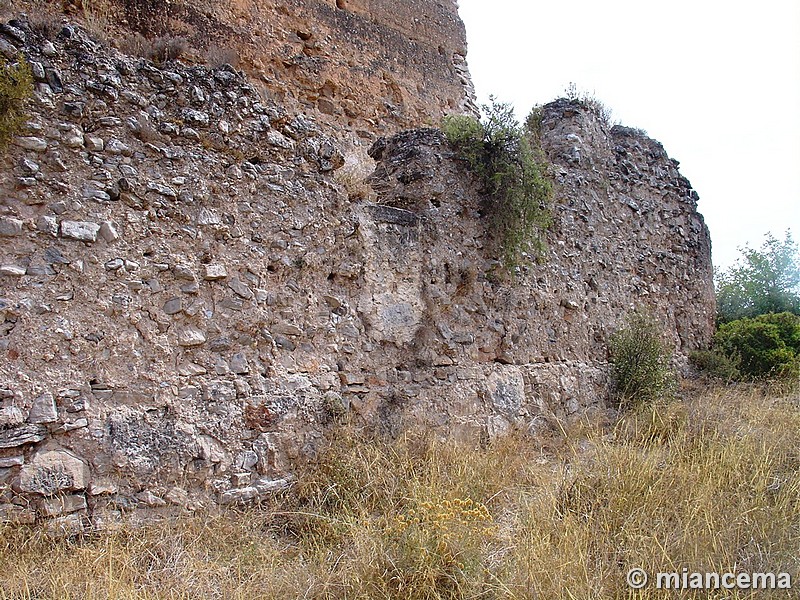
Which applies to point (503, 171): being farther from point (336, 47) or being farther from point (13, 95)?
point (336, 47)

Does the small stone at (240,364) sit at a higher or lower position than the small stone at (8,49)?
lower

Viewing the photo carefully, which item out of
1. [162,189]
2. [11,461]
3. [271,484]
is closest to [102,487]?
[11,461]

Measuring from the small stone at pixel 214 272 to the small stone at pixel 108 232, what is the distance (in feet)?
1.97

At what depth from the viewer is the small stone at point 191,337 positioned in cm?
397

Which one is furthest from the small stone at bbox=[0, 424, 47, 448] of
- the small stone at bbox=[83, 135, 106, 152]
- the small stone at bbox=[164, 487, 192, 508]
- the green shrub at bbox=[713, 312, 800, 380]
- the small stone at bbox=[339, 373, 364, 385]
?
the green shrub at bbox=[713, 312, 800, 380]

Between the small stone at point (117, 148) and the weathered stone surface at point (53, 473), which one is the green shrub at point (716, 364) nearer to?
the small stone at point (117, 148)

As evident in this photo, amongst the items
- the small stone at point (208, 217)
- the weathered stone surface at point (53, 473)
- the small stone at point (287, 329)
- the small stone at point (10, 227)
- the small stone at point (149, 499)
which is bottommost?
the small stone at point (149, 499)

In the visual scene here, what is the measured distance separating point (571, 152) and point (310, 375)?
4.59 metres

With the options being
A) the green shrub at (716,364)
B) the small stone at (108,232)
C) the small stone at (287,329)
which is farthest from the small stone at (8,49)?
the green shrub at (716,364)

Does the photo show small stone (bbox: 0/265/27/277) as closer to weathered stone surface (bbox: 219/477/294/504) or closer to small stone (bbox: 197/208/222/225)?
small stone (bbox: 197/208/222/225)

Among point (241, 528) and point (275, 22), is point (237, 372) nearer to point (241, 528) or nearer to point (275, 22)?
point (241, 528)

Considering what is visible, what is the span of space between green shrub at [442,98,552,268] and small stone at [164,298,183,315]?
3.16m

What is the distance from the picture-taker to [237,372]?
4.17 m

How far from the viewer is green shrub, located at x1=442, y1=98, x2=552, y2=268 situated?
600 centimetres
